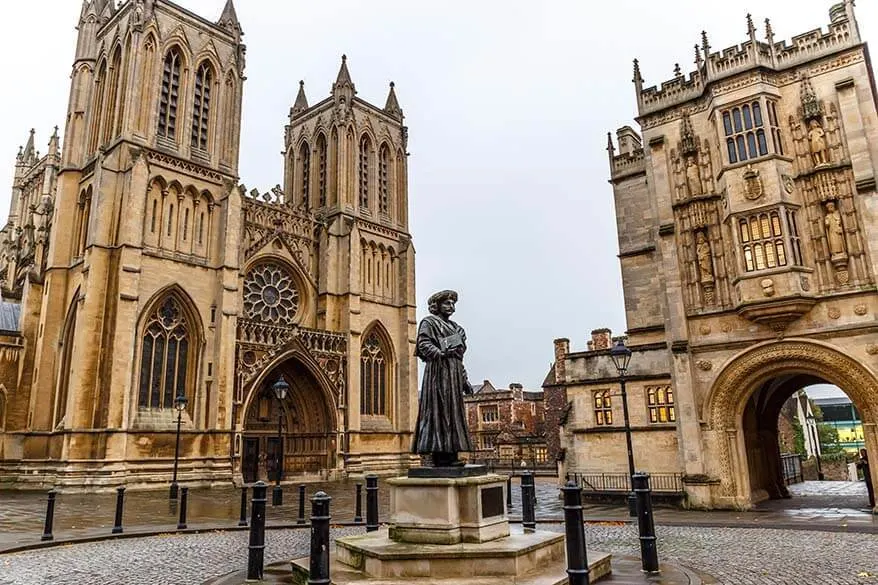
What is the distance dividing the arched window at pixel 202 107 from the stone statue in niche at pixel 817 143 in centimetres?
2919

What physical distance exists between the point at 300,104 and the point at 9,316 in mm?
24737

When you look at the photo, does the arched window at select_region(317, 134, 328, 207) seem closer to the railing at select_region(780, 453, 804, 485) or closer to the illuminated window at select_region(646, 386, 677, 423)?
the illuminated window at select_region(646, 386, 677, 423)

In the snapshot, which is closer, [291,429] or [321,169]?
[291,429]

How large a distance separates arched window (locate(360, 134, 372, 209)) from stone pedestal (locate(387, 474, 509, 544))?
116 ft

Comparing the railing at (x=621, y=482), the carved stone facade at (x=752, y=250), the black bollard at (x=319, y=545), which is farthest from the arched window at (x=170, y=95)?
the black bollard at (x=319, y=545)

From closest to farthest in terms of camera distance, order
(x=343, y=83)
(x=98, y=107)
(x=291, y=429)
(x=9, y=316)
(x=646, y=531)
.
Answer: (x=646, y=531), (x=98, y=107), (x=291, y=429), (x=9, y=316), (x=343, y=83)

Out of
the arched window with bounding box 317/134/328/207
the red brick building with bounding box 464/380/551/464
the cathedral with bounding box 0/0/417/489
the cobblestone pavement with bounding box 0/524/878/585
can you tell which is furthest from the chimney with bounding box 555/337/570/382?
the cobblestone pavement with bounding box 0/524/878/585

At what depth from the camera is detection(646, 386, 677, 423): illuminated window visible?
19719 mm

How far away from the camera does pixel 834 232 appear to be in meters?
17.0

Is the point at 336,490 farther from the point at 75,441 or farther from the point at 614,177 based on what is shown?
the point at 614,177

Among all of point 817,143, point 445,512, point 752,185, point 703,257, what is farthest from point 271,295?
point 445,512

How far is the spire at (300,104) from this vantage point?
153ft

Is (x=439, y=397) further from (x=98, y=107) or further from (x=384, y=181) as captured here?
(x=384, y=181)

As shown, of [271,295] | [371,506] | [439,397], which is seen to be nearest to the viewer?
[439,397]
